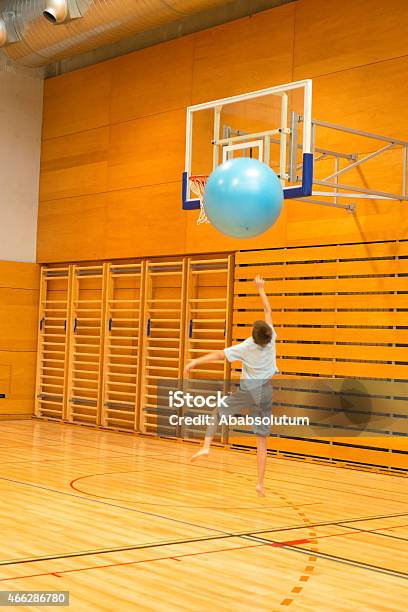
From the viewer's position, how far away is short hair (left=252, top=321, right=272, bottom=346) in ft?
20.8

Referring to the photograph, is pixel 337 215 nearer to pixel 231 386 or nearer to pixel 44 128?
pixel 231 386

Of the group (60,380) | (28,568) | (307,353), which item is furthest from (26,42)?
(28,568)

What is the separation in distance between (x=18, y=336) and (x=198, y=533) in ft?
24.7

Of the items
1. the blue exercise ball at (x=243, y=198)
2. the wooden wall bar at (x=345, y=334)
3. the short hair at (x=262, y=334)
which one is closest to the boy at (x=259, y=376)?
the short hair at (x=262, y=334)

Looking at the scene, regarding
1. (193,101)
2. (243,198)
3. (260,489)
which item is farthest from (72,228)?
(243,198)

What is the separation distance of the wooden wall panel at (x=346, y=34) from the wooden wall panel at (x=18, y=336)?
506 cm

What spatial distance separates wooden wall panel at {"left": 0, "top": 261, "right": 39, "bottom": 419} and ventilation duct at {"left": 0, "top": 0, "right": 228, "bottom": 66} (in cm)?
295

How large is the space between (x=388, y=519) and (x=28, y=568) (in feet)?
8.95

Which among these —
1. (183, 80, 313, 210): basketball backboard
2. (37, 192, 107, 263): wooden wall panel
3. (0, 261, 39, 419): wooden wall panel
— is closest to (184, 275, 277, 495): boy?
(183, 80, 313, 210): basketball backboard

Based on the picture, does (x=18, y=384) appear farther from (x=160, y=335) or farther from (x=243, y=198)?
(x=243, y=198)

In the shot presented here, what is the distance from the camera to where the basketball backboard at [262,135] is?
24.2 ft

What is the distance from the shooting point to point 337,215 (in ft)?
28.5

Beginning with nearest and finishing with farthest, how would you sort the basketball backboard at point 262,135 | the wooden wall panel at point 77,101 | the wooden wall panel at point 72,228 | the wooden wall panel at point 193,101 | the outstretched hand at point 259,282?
the outstretched hand at point 259,282
the basketball backboard at point 262,135
the wooden wall panel at point 193,101
the wooden wall panel at point 72,228
the wooden wall panel at point 77,101

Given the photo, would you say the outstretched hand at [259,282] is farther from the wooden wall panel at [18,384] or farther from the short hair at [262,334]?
the wooden wall panel at [18,384]
